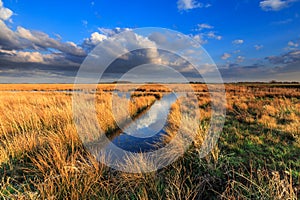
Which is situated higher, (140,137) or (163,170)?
(163,170)

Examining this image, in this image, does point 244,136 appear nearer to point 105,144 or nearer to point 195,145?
point 195,145

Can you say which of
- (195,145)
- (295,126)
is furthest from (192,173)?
(295,126)

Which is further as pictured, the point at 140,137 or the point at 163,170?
the point at 140,137

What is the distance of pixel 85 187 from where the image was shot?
297cm

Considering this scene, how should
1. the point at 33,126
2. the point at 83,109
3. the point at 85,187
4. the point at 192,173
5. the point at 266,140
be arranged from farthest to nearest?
1. the point at 83,109
2. the point at 33,126
3. the point at 266,140
4. the point at 192,173
5. the point at 85,187

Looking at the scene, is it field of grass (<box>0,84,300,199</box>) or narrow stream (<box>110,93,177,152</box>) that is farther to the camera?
narrow stream (<box>110,93,177,152</box>)

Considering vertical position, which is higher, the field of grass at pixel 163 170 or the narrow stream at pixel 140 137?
the field of grass at pixel 163 170

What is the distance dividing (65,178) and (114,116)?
5930 millimetres

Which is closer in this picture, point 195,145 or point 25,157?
point 25,157

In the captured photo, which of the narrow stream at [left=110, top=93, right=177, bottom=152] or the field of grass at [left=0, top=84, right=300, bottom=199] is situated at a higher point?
the field of grass at [left=0, top=84, right=300, bottom=199]

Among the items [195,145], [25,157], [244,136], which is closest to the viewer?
[25,157]

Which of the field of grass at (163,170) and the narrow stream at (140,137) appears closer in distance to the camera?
the field of grass at (163,170)

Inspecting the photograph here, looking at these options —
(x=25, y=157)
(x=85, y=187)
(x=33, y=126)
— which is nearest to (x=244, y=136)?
(x=85, y=187)

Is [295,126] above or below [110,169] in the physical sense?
above
